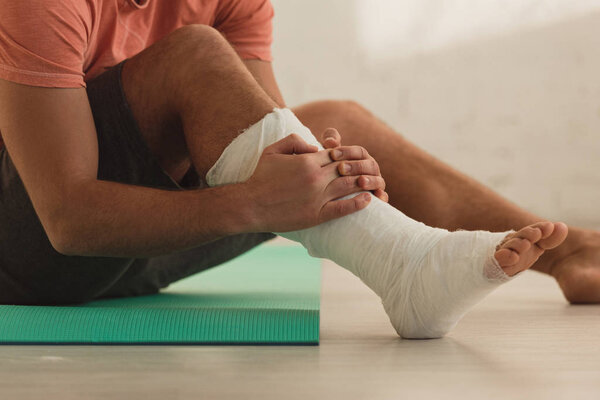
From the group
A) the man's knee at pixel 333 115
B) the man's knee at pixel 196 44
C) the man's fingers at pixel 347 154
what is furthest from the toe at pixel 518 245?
the man's knee at pixel 333 115

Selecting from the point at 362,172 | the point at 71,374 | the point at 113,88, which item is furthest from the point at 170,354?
the point at 113,88

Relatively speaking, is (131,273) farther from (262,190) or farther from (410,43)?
(410,43)

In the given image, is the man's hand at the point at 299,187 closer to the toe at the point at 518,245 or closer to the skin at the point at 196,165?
the skin at the point at 196,165

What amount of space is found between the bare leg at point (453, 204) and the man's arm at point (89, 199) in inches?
17.3

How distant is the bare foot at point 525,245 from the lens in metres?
0.90

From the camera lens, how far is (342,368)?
2.85 ft

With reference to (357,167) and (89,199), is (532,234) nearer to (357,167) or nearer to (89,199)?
(357,167)

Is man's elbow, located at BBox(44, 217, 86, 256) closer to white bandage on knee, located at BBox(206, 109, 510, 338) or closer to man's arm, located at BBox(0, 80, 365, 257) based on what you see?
man's arm, located at BBox(0, 80, 365, 257)

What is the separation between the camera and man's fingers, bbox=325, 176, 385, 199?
1.00 m

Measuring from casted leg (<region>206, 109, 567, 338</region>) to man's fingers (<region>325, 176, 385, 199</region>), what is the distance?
3cm

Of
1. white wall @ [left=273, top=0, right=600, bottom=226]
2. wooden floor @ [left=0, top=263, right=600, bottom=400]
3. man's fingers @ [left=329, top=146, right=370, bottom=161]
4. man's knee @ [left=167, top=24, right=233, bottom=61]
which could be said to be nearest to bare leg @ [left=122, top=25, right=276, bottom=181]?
man's knee @ [left=167, top=24, right=233, bottom=61]

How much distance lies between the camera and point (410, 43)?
13.1ft

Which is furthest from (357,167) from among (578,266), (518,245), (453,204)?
(578,266)

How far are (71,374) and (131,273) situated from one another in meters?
0.58
